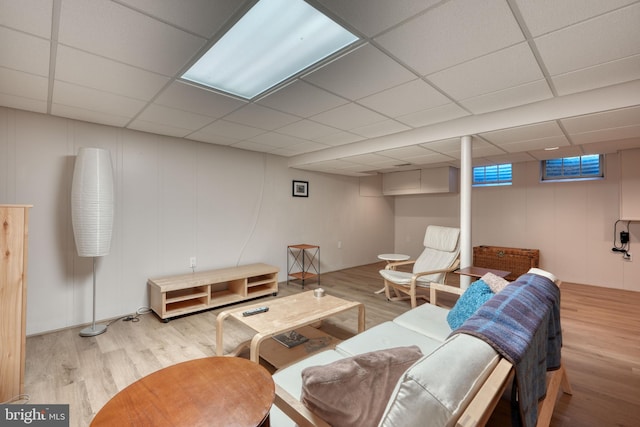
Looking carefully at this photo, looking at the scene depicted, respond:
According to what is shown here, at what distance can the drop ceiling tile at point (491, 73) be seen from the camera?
1676 mm

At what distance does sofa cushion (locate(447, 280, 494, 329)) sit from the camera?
1.71 meters

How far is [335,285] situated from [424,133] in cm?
265

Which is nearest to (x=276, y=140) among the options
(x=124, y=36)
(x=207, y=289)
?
(x=207, y=289)

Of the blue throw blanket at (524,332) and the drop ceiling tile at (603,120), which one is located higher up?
the drop ceiling tile at (603,120)

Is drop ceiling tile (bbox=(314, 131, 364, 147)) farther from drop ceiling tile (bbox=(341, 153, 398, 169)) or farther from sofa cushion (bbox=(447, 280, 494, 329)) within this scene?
sofa cushion (bbox=(447, 280, 494, 329))

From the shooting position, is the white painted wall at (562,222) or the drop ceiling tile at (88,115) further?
the white painted wall at (562,222)

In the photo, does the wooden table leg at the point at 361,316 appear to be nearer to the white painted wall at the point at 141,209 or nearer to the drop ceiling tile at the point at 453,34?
the drop ceiling tile at the point at 453,34

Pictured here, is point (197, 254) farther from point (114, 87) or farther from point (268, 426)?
point (268, 426)

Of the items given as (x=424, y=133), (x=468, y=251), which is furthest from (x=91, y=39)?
(x=468, y=251)

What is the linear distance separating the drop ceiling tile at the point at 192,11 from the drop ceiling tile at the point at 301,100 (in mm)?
717

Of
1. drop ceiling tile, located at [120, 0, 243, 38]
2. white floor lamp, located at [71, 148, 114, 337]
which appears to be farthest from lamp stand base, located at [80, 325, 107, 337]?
drop ceiling tile, located at [120, 0, 243, 38]

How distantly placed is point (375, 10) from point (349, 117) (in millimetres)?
1466

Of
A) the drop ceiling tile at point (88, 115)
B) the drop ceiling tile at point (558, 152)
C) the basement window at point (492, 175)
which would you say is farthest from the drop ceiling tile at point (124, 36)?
the basement window at point (492, 175)

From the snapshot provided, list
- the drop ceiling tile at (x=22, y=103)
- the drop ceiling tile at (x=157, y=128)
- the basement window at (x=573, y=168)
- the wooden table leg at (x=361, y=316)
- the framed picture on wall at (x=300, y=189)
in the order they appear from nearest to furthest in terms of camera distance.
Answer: the drop ceiling tile at (x=22, y=103) < the wooden table leg at (x=361, y=316) < the drop ceiling tile at (x=157, y=128) < the basement window at (x=573, y=168) < the framed picture on wall at (x=300, y=189)
